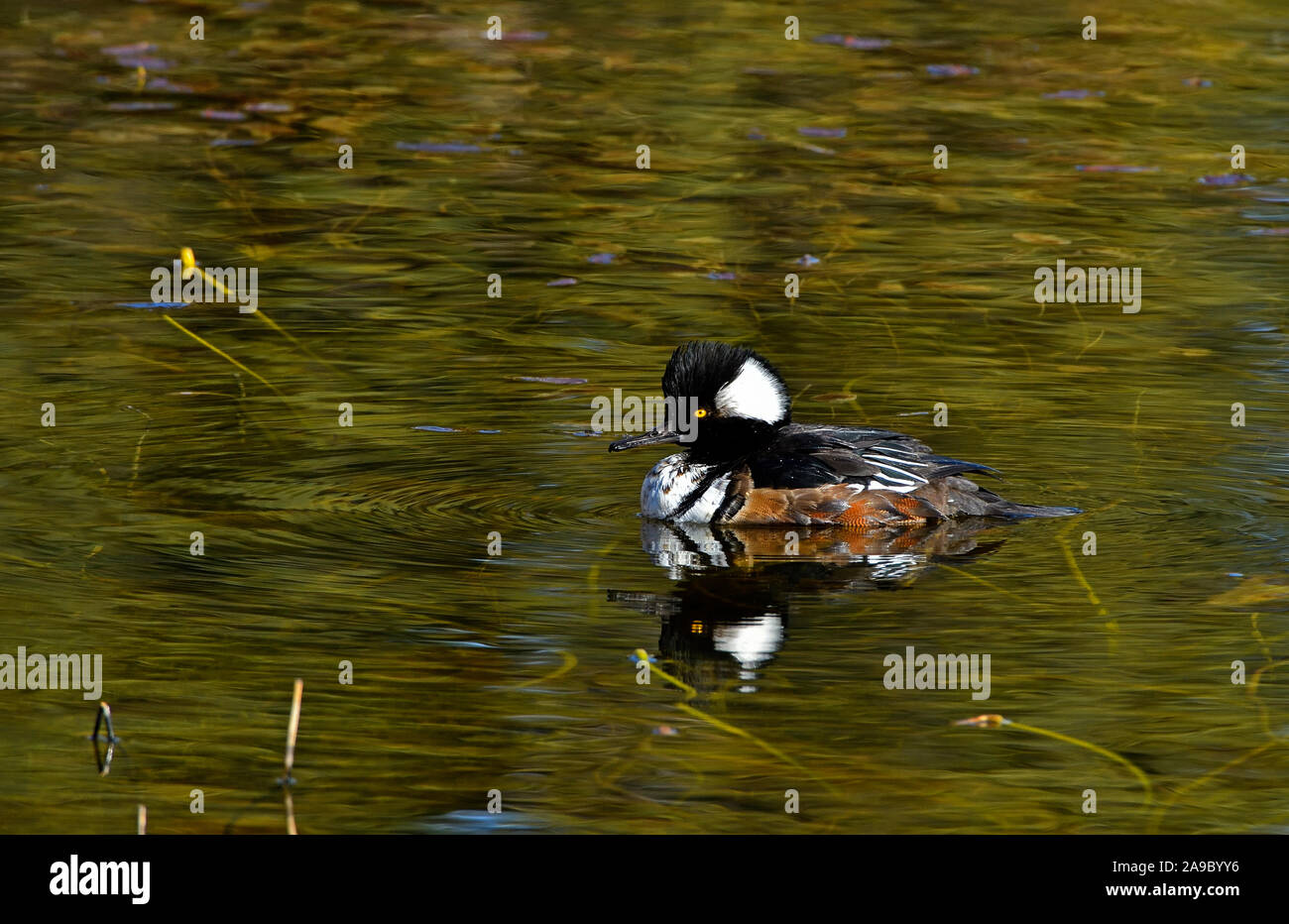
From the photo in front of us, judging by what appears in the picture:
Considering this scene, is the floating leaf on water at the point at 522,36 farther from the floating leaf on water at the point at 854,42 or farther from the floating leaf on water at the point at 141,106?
the floating leaf on water at the point at 141,106

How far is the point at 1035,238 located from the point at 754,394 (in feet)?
21.5

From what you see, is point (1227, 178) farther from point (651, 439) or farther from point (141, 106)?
point (141, 106)

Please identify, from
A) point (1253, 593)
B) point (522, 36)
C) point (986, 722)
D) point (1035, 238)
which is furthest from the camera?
point (522, 36)

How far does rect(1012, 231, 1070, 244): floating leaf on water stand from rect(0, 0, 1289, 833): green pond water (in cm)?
7

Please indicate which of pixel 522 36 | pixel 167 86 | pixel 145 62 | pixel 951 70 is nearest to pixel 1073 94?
pixel 951 70

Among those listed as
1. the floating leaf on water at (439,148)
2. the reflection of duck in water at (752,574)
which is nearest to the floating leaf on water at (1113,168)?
the floating leaf on water at (439,148)

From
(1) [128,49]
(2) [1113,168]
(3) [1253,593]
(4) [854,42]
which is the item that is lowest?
(3) [1253,593]

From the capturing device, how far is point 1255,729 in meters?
7.94

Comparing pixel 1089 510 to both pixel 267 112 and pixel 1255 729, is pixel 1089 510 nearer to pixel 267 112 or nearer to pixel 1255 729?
pixel 1255 729

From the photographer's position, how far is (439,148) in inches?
777

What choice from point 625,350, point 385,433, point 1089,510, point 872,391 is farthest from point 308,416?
point 1089,510

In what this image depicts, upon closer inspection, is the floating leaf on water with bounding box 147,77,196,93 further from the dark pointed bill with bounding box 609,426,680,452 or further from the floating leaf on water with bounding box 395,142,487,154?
the dark pointed bill with bounding box 609,426,680,452

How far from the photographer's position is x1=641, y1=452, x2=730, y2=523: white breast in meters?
11.0

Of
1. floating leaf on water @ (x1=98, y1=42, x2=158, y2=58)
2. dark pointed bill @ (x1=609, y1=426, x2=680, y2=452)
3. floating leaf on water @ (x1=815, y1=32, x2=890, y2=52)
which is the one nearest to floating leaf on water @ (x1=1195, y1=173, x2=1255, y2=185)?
floating leaf on water @ (x1=815, y1=32, x2=890, y2=52)
